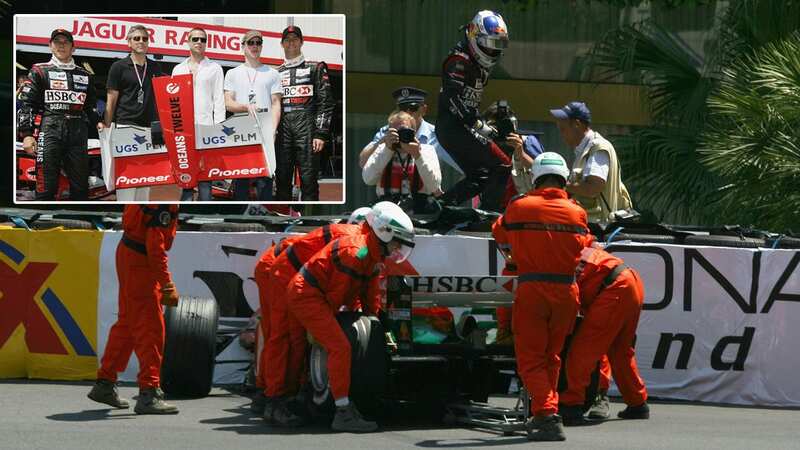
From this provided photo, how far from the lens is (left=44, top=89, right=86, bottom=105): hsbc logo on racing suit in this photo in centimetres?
950

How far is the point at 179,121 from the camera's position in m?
9.72

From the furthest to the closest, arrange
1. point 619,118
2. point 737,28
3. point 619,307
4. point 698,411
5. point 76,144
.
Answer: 1. point 619,118
2. point 737,28
3. point 698,411
4. point 619,307
5. point 76,144

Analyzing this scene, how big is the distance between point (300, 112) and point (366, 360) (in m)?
1.56

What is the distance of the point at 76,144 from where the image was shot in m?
9.72

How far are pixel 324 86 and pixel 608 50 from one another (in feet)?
25.6

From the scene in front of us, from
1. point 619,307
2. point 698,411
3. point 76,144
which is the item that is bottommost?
point 698,411

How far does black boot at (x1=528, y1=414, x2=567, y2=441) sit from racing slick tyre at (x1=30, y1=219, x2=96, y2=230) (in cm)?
451

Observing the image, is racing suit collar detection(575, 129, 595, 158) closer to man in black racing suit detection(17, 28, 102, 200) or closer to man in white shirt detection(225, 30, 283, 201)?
man in white shirt detection(225, 30, 283, 201)

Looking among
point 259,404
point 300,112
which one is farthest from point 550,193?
point 259,404

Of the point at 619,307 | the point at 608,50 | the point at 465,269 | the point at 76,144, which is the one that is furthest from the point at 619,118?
the point at 76,144

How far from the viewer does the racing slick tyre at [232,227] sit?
498 inches

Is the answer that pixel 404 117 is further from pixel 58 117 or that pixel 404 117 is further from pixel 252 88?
pixel 58 117

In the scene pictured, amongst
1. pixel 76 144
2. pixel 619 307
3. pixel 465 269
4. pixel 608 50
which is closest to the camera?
pixel 76 144

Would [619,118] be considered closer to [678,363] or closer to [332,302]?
[678,363]
